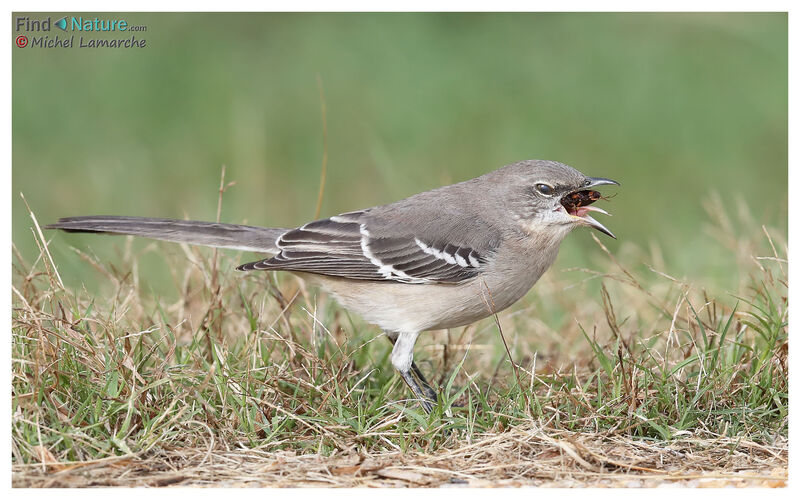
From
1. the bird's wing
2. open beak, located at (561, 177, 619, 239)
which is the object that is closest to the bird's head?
open beak, located at (561, 177, 619, 239)

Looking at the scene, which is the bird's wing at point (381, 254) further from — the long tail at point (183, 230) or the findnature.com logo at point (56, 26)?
the findnature.com logo at point (56, 26)

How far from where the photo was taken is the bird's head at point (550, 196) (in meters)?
5.37

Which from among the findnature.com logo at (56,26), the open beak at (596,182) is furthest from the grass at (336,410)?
the findnature.com logo at (56,26)

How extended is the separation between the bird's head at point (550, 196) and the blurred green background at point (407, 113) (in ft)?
12.2

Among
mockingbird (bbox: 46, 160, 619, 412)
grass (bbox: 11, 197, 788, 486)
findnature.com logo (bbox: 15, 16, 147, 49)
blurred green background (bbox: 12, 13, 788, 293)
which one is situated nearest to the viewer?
grass (bbox: 11, 197, 788, 486)

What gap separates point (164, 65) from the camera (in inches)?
412

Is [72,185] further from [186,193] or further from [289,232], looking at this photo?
[289,232]

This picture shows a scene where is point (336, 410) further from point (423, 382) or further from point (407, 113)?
point (407, 113)

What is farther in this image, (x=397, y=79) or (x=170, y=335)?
(x=397, y=79)

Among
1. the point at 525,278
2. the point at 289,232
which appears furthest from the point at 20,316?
the point at 525,278

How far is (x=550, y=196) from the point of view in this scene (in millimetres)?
5414

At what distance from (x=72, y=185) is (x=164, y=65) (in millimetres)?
1907

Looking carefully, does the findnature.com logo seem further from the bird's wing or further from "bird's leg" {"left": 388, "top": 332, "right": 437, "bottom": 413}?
"bird's leg" {"left": 388, "top": 332, "right": 437, "bottom": 413}

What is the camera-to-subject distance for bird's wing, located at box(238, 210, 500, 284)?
17.5 ft
